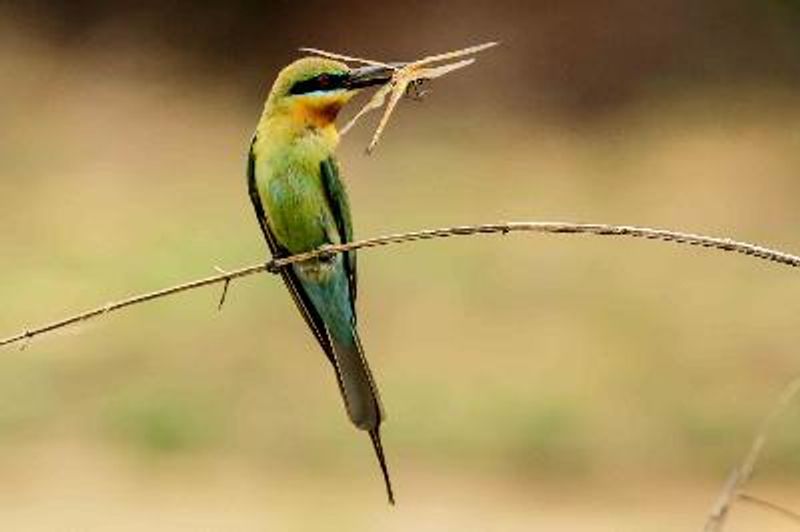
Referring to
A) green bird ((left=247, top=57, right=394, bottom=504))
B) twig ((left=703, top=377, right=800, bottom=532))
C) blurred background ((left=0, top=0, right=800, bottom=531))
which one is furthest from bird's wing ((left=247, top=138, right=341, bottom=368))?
blurred background ((left=0, top=0, right=800, bottom=531))

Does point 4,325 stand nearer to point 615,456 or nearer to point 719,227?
point 615,456

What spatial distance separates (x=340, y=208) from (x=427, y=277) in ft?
22.2

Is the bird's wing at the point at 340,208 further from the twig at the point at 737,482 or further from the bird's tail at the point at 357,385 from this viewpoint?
the twig at the point at 737,482

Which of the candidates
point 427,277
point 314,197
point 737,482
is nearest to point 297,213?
point 314,197

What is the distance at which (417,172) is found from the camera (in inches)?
307

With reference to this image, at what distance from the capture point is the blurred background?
221 inches

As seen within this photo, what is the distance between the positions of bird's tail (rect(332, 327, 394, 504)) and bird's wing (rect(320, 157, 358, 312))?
1cm

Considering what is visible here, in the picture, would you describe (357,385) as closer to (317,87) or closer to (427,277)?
(317,87)

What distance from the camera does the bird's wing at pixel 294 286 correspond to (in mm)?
592

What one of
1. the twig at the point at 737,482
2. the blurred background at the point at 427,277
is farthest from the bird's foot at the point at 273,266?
the blurred background at the point at 427,277

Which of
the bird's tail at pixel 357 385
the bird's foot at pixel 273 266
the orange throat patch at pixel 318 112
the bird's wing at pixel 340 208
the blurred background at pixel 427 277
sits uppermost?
the blurred background at pixel 427 277

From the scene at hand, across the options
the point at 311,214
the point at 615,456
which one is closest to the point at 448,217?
the point at 615,456

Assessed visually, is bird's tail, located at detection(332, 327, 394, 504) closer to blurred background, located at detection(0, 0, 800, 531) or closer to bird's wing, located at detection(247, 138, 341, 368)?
bird's wing, located at detection(247, 138, 341, 368)

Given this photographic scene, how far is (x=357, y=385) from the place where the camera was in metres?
0.58
